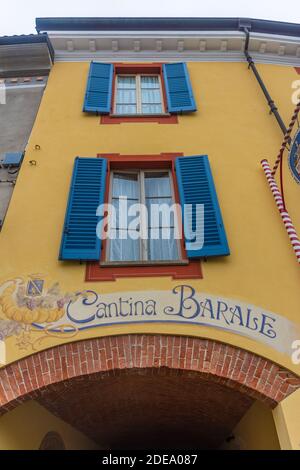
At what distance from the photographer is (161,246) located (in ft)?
17.0

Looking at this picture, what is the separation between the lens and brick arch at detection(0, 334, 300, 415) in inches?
151

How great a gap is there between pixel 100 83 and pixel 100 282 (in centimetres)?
516

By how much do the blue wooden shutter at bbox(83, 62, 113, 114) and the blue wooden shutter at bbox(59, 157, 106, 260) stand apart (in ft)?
5.34

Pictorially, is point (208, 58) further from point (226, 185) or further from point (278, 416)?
point (278, 416)

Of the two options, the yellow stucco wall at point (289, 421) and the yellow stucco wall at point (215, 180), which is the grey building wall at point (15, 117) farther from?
the yellow stucco wall at point (289, 421)

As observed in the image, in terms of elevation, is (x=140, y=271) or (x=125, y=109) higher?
(x=125, y=109)

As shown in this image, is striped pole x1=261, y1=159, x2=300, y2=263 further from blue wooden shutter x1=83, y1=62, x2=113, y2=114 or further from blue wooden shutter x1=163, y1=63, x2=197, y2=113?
blue wooden shutter x1=83, y1=62, x2=113, y2=114

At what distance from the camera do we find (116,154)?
6.22 m

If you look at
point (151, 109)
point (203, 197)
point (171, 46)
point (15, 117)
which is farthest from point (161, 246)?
point (171, 46)

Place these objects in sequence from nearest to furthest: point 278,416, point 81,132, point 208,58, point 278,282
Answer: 1. point 278,416
2. point 278,282
3. point 81,132
4. point 208,58

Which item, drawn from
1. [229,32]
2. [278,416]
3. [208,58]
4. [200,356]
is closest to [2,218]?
[200,356]

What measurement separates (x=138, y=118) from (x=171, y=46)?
310cm

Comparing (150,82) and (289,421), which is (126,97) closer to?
(150,82)
